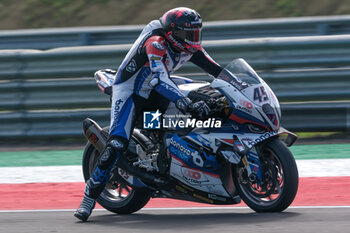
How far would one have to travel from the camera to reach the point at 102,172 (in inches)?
258

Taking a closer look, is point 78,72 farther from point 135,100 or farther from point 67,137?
point 135,100

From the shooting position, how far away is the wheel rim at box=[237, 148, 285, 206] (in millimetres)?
5988

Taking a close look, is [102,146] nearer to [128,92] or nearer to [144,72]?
[128,92]

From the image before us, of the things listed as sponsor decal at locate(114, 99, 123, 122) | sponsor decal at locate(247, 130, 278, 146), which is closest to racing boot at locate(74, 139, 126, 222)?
sponsor decal at locate(114, 99, 123, 122)

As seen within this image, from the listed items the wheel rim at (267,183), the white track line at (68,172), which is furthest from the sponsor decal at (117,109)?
the white track line at (68,172)

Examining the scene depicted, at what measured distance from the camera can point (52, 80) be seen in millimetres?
11000

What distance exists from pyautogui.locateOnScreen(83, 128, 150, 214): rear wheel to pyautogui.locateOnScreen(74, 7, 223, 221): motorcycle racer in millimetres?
390

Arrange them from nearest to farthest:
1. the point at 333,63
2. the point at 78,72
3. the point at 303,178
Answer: the point at 303,178 → the point at 333,63 → the point at 78,72

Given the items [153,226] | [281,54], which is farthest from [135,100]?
[281,54]

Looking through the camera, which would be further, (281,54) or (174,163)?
(281,54)

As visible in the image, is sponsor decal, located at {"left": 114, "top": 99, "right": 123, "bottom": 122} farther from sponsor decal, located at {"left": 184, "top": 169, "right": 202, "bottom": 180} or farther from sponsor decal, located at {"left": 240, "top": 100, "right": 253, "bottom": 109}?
sponsor decal, located at {"left": 240, "top": 100, "right": 253, "bottom": 109}

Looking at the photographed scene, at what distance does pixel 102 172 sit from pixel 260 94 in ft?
5.23

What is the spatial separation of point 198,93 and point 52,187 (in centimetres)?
271

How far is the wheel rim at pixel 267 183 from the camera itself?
19.6 ft
